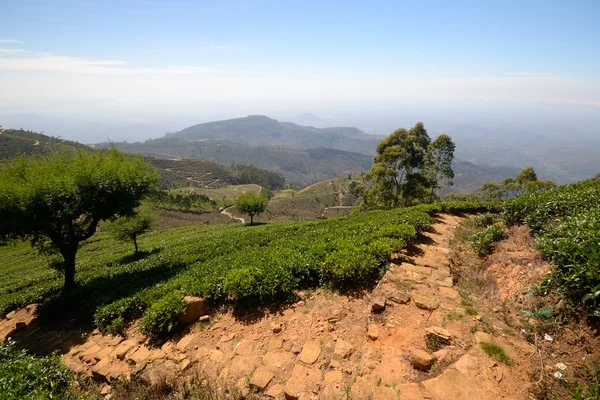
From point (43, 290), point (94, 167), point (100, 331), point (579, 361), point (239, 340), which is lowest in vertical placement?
point (43, 290)

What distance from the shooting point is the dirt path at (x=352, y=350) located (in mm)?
4621

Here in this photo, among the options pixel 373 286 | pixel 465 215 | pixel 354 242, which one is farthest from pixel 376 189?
pixel 373 286

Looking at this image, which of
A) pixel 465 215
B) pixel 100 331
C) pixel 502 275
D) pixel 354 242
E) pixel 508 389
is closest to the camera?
pixel 508 389

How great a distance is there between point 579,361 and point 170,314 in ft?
27.8

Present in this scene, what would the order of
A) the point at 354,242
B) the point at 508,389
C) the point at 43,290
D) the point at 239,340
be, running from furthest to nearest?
the point at 43,290
the point at 354,242
the point at 239,340
the point at 508,389

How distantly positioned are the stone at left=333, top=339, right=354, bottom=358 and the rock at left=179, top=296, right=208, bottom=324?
4131mm


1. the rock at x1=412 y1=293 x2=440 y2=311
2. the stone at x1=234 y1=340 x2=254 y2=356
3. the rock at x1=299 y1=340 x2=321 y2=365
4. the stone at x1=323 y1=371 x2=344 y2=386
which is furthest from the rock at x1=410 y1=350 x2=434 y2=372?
the stone at x1=234 y1=340 x2=254 y2=356

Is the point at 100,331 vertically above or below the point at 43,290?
above

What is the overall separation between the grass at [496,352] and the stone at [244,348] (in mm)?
4670

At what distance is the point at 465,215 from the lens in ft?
54.6

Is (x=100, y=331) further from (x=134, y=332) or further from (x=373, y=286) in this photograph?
(x=373, y=286)

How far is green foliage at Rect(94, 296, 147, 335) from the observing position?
341 inches

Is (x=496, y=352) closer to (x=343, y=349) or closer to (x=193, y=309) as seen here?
(x=343, y=349)

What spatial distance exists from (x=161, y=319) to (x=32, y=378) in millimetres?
2549
